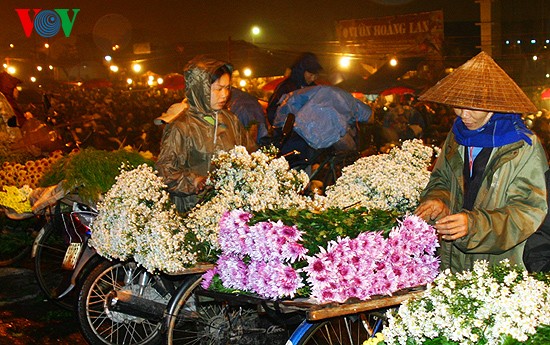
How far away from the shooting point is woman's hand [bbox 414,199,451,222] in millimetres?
4785

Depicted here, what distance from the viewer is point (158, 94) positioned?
44688mm

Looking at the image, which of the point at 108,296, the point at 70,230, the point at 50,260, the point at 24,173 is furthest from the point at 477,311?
the point at 24,173

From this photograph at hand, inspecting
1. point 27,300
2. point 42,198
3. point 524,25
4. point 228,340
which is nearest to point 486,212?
point 228,340

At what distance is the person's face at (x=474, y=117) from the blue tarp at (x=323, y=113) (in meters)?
5.07

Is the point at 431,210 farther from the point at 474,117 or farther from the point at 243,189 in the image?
the point at 243,189

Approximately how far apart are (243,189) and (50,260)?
14.1 ft

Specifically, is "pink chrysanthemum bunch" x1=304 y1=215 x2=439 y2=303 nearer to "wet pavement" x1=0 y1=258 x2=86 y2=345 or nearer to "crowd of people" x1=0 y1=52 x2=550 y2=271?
"crowd of people" x1=0 y1=52 x2=550 y2=271

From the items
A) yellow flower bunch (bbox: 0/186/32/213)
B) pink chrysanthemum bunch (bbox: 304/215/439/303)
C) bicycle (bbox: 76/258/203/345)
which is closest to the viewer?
pink chrysanthemum bunch (bbox: 304/215/439/303)

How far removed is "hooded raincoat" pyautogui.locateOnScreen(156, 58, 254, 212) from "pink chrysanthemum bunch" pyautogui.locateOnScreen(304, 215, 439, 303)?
7.84 ft

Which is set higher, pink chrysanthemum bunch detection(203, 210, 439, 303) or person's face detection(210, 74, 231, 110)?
person's face detection(210, 74, 231, 110)

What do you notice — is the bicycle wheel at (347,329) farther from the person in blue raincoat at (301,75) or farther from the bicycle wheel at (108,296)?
the person in blue raincoat at (301,75)

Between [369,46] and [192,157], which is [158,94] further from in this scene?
[192,157]

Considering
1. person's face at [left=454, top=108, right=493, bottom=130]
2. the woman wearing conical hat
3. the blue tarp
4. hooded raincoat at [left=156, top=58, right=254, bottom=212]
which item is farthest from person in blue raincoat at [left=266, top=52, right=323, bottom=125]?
person's face at [left=454, top=108, right=493, bottom=130]

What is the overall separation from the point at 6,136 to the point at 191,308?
750cm
